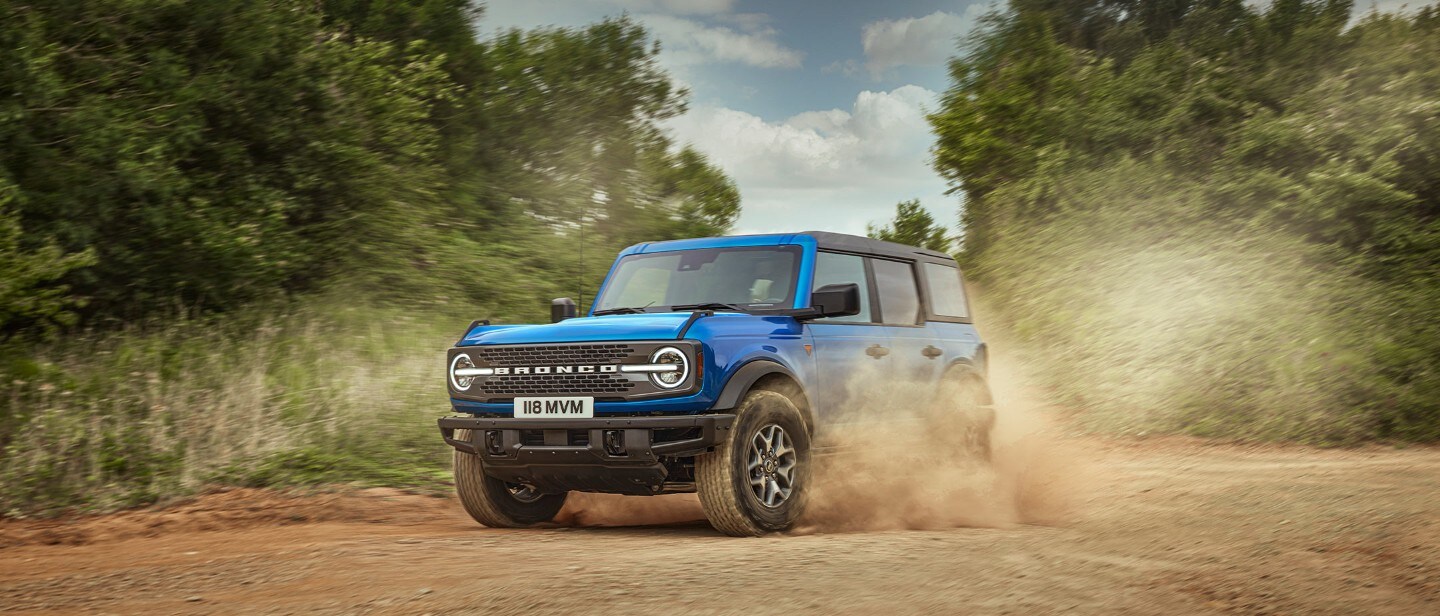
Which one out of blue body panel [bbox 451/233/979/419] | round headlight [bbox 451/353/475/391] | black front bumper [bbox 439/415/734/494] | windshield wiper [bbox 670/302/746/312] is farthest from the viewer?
windshield wiper [bbox 670/302/746/312]

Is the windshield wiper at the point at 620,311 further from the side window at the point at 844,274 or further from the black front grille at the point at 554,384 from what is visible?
the side window at the point at 844,274

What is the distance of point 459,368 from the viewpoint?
7910 mm

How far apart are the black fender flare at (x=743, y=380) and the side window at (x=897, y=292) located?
1.77 m

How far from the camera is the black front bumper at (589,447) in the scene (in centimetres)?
701

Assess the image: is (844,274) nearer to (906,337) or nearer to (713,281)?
(906,337)

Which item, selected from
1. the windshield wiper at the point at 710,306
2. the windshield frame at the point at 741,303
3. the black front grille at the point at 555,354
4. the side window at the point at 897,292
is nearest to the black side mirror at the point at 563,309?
the windshield frame at the point at 741,303

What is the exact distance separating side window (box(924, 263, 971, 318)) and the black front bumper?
336cm

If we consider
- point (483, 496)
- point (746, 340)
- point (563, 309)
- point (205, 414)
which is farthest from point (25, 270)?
point (746, 340)

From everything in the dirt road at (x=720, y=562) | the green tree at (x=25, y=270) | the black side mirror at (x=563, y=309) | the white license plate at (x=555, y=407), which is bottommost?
the dirt road at (x=720, y=562)

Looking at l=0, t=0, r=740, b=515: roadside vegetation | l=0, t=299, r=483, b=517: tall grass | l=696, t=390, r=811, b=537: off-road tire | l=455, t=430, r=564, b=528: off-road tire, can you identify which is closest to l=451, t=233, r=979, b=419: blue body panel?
l=696, t=390, r=811, b=537: off-road tire

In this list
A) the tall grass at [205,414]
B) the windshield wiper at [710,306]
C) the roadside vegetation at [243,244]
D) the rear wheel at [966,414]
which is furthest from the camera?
the roadside vegetation at [243,244]

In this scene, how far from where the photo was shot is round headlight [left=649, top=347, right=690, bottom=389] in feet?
23.1

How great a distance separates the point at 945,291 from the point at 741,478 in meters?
3.70

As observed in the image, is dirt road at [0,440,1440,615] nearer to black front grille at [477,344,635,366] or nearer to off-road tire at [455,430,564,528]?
off-road tire at [455,430,564,528]
